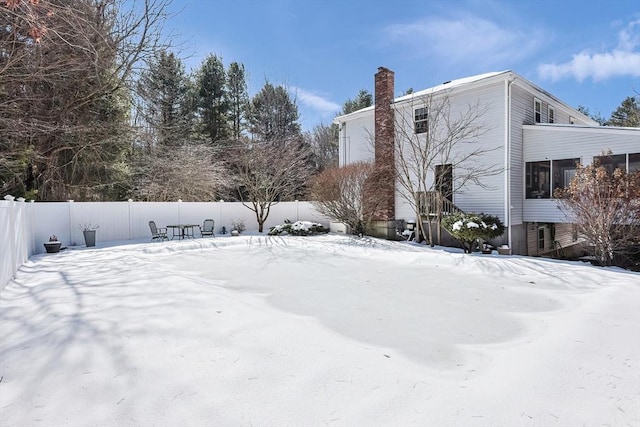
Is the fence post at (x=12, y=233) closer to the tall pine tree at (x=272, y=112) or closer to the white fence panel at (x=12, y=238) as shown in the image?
the white fence panel at (x=12, y=238)

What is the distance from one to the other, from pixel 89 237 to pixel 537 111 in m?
17.4

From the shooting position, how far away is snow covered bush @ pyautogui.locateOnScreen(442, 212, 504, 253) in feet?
35.4

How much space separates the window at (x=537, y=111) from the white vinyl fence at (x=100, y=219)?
394 inches

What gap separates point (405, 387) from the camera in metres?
2.81

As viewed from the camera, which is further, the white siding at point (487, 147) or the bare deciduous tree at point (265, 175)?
the bare deciduous tree at point (265, 175)

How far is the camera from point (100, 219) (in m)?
13.4

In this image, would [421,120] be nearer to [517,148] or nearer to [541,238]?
[517,148]

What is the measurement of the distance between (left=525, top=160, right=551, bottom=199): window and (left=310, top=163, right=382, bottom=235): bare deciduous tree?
5.46 m

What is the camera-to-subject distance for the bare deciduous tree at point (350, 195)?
13.9 metres

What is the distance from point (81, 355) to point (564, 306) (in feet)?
20.4

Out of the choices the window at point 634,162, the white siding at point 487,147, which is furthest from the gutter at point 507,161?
the window at point 634,162

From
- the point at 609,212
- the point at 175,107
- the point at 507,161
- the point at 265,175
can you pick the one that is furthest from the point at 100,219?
the point at 609,212

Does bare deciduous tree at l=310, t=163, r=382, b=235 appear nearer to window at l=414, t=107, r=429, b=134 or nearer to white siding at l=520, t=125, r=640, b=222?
window at l=414, t=107, r=429, b=134

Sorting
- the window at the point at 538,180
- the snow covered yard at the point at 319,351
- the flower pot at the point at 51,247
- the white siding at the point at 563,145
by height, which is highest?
the white siding at the point at 563,145
